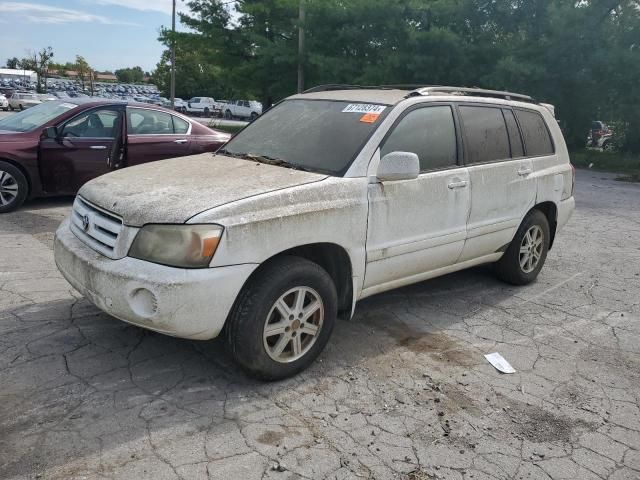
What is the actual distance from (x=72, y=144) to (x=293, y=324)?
5432 millimetres

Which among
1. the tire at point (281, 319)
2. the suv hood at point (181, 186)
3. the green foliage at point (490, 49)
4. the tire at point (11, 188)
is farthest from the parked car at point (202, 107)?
the tire at point (281, 319)

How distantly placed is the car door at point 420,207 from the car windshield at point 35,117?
17.9ft

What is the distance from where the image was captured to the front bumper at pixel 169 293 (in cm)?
306

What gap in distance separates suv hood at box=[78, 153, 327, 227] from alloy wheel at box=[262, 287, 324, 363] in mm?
667

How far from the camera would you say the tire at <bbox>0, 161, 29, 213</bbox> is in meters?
7.38

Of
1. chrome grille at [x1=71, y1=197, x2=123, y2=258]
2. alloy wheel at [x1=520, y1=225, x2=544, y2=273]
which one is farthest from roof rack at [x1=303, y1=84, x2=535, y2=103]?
chrome grille at [x1=71, y1=197, x2=123, y2=258]

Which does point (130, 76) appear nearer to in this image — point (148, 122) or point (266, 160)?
point (148, 122)

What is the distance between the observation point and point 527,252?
554cm

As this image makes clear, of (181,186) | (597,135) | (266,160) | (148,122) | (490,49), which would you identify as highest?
(490,49)

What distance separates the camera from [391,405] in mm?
3383

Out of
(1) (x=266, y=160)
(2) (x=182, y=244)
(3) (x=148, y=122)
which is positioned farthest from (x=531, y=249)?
(3) (x=148, y=122)

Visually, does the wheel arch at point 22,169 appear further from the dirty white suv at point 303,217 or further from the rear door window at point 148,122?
the dirty white suv at point 303,217

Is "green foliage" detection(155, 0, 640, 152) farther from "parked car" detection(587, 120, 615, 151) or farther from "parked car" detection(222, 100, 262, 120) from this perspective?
"parked car" detection(222, 100, 262, 120)

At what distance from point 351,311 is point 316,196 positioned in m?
0.88
